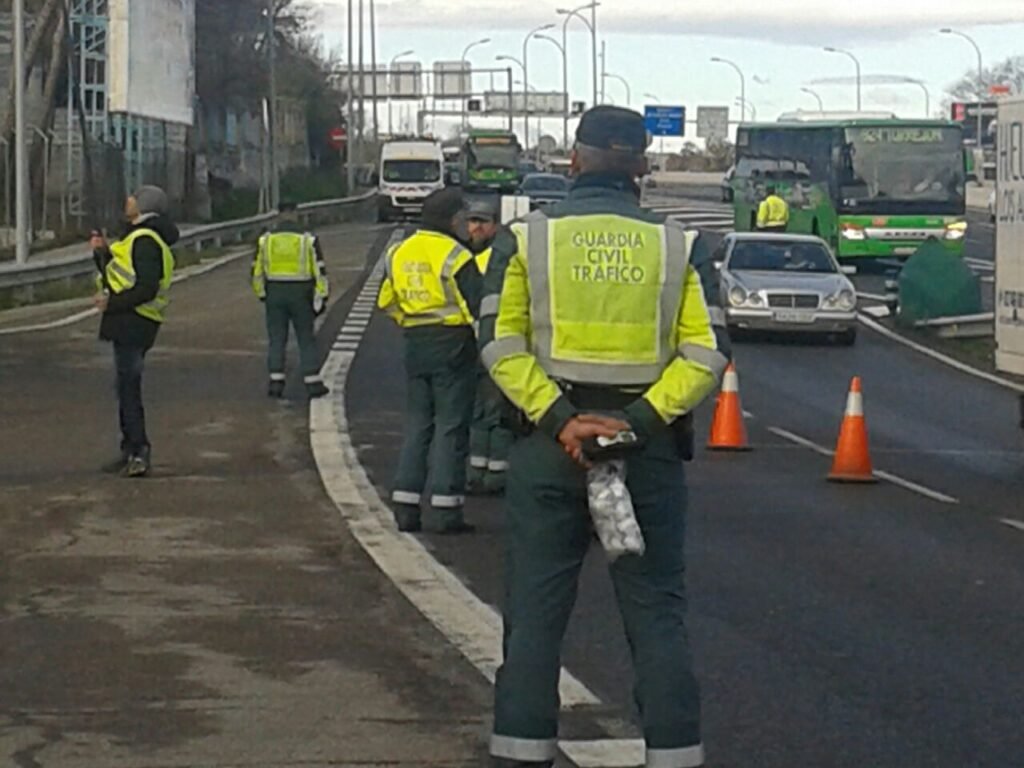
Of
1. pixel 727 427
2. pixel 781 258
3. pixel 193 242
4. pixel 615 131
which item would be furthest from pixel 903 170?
pixel 615 131

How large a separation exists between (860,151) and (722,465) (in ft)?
85.3

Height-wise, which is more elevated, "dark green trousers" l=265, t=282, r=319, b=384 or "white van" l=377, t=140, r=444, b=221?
"white van" l=377, t=140, r=444, b=221

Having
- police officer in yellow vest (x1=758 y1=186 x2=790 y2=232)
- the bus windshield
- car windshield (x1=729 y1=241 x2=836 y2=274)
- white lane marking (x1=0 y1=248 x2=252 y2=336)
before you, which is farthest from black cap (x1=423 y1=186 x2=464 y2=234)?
the bus windshield

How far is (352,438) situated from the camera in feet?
57.1

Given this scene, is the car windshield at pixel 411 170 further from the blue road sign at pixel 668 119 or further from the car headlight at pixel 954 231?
the blue road sign at pixel 668 119

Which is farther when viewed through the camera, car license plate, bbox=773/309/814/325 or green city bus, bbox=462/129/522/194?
green city bus, bbox=462/129/522/194

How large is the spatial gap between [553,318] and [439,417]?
21.2 ft

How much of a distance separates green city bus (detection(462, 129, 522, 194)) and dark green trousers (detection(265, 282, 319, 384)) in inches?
2404

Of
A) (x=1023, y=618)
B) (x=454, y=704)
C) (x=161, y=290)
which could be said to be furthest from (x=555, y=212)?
(x=161, y=290)

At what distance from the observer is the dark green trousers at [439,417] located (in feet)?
40.8

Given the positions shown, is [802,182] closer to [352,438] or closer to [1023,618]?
[352,438]

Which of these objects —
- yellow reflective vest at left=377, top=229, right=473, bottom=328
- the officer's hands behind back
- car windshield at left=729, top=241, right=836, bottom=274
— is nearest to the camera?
the officer's hands behind back

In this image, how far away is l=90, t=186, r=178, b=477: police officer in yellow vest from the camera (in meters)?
14.4

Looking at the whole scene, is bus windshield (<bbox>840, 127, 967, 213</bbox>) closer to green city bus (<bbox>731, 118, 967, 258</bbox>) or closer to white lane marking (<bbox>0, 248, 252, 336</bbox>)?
green city bus (<bbox>731, 118, 967, 258</bbox>)
